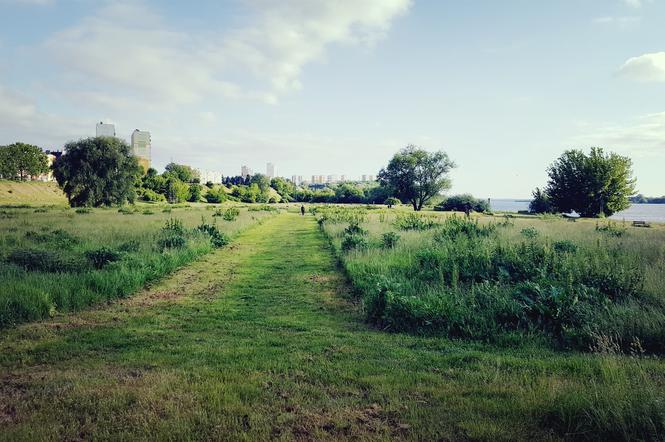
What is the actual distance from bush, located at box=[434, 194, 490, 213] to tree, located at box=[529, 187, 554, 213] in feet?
41.2

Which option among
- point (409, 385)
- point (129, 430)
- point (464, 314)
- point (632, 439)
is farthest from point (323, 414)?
point (464, 314)

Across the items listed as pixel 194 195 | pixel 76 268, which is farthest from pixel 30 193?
pixel 76 268

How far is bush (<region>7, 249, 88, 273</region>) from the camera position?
11.2 m

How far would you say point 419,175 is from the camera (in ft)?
271

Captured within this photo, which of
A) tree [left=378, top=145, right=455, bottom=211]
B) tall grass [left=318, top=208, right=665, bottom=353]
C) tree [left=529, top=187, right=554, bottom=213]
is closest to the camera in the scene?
tall grass [left=318, top=208, right=665, bottom=353]

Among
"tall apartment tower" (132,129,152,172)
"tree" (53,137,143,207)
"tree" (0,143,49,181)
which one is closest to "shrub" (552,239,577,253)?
"tree" (53,137,143,207)

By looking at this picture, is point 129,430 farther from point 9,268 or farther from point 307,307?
point 9,268

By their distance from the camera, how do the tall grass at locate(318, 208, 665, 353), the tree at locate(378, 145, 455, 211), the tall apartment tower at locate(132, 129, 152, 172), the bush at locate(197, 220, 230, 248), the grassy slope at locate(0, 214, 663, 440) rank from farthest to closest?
the tall apartment tower at locate(132, 129, 152, 172)
the tree at locate(378, 145, 455, 211)
the bush at locate(197, 220, 230, 248)
the tall grass at locate(318, 208, 665, 353)
the grassy slope at locate(0, 214, 663, 440)

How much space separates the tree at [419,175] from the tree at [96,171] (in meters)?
52.4

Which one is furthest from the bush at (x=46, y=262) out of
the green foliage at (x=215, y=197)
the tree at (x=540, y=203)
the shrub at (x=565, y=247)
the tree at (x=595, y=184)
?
the green foliage at (x=215, y=197)

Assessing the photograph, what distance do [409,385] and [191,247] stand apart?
1368 cm

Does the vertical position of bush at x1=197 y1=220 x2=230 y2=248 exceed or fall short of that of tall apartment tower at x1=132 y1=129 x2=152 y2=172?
it falls short

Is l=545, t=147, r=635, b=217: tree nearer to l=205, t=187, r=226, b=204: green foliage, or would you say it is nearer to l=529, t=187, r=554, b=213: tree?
l=529, t=187, r=554, b=213: tree

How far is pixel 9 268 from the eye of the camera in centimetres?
1051
